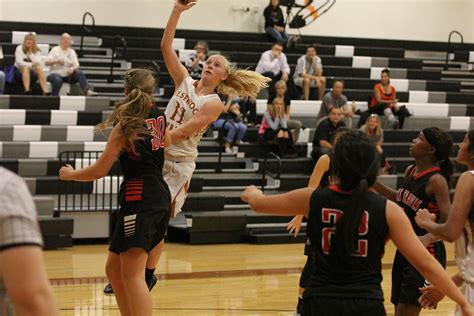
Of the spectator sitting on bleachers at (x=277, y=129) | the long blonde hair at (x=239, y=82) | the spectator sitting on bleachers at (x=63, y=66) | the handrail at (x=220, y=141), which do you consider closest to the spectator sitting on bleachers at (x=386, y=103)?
the spectator sitting on bleachers at (x=277, y=129)

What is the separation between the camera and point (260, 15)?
18078mm

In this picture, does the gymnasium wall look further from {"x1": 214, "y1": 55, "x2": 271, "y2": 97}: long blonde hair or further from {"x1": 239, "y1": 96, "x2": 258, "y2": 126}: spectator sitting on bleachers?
{"x1": 214, "y1": 55, "x2": 271, "y2": 97}: long blonde hair

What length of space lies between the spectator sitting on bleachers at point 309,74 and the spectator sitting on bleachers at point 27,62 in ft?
14.7

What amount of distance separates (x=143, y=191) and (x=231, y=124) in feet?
27.1

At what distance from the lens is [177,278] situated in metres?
9.25

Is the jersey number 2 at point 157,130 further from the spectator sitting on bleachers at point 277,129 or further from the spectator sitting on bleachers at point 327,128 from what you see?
the spectator sitting on bleachers at point 277,129

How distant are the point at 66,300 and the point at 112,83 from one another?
7.26 metres

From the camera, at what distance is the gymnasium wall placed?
54.2 feet

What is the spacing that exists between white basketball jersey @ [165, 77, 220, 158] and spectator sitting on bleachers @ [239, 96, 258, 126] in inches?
305

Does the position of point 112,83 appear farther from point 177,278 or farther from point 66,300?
point 66,300

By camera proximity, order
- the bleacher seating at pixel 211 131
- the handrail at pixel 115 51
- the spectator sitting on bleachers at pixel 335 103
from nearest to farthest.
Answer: the bleacher seating at pixel 211 131, the spectator sitting on bleachers at pixel 335 103, the handrail at pixel 115 51

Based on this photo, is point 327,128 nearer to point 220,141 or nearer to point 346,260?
point 220,141

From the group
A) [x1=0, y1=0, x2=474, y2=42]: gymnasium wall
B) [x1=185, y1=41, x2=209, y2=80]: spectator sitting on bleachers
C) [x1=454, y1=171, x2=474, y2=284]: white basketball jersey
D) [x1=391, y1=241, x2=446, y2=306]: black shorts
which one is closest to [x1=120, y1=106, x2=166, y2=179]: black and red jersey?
[x1=391, y1=241, x2=446, y2=306]: black shorts

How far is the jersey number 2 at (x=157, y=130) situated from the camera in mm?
5379
